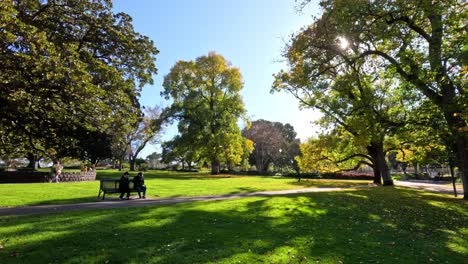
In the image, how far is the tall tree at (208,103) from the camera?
162ft

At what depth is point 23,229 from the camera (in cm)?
845

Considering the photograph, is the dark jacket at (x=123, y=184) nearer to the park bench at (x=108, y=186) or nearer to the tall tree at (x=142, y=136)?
the park bench at (x=108, y=186)

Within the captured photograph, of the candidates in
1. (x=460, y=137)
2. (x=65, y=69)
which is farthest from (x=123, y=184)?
(x=460, y=137)

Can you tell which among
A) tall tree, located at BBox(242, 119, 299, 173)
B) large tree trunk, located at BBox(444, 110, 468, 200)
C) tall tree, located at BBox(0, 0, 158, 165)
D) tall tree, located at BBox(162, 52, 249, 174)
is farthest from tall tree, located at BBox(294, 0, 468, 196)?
tall tree, located at BBox(242, 119, 299, 173)

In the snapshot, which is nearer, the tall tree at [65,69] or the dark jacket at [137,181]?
the tall tree at [65,69]

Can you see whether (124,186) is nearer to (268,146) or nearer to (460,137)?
(460,137)

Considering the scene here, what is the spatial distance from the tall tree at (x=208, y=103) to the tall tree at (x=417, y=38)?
3030 cm

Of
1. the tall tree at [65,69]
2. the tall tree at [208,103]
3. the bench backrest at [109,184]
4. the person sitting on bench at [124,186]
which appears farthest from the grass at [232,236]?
the tall tree at [208,103]

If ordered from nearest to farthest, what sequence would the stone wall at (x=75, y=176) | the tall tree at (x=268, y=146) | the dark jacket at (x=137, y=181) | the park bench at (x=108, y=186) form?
the park bench at (x=108, y=186)
the dark jacket at (x=137, y=181)
the stone wall at (x=75, y=176)
the tall tree at (x=268, y=146)

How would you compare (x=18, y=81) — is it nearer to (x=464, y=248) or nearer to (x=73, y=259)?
(x=73, y=259)

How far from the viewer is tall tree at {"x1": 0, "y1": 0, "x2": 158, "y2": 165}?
28.4 feet

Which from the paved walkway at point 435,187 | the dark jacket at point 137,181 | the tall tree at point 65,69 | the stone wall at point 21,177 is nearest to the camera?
the tall tree at point 65,69

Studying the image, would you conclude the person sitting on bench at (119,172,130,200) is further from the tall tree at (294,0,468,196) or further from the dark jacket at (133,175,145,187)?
the tall tree at (294,0,468,196)

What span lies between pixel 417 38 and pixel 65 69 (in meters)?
19.3
